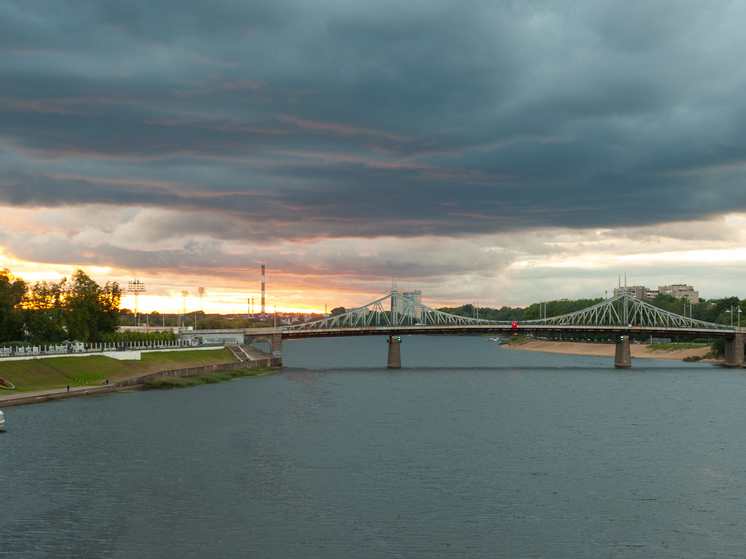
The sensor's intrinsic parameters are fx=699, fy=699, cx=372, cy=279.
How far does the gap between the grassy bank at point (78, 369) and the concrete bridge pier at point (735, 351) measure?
131 metres

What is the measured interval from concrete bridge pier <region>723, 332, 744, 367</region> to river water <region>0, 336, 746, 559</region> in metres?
93.8

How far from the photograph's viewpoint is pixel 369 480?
47312 mm

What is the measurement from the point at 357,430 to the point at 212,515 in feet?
102

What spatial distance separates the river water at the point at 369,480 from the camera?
114 feet

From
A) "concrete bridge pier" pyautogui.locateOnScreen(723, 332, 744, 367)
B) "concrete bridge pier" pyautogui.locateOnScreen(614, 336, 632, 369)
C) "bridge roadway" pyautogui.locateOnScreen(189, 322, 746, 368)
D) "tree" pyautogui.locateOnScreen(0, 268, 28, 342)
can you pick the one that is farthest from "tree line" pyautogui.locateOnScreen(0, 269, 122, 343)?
"concrete bridge pier" pyautogui.locateOnScreen(723, 332, 744, 367)

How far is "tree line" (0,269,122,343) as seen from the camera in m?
121

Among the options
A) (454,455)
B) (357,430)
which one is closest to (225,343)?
(357,430)

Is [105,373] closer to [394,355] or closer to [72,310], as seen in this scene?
[72,310]

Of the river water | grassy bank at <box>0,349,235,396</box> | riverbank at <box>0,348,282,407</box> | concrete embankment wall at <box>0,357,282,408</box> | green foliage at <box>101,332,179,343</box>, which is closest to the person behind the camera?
the river water

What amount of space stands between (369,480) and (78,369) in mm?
68099

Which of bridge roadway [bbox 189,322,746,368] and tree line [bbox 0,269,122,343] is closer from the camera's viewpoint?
tree line [bbox 0,269,122,343]

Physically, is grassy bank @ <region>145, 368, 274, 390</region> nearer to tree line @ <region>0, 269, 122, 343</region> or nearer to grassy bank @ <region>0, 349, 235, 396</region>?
grassy bank @ <region>0, 349, 235, 396</region>

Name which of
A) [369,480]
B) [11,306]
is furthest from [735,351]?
[11,306]

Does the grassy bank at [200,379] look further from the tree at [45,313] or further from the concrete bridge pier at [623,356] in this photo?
the concrete bridge pier at [623,356]
